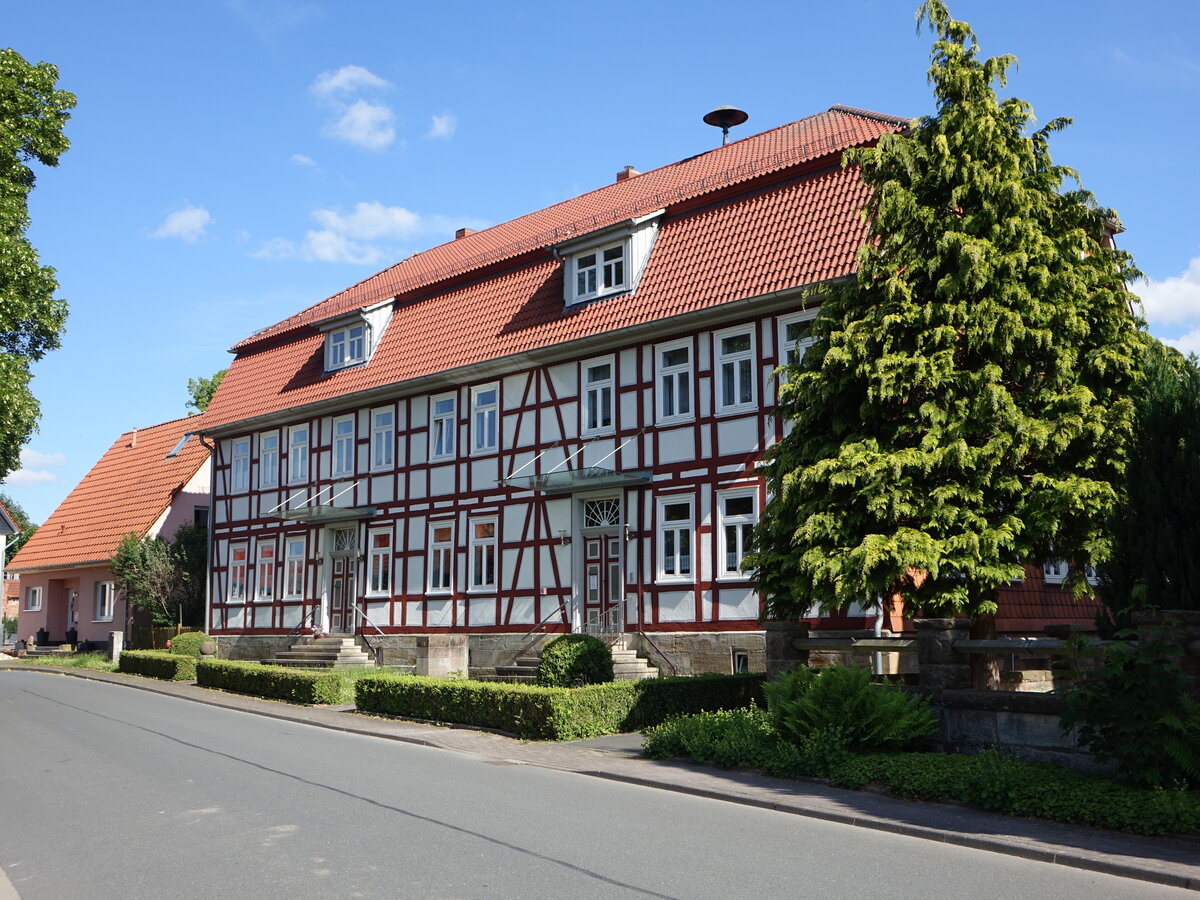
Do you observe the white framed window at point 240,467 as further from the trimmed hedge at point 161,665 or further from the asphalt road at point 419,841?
the asphalt road at point 419,841

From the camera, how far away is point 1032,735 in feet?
37.5

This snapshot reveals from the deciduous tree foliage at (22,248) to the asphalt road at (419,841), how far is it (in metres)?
10.6

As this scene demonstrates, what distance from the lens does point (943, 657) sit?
495 inches

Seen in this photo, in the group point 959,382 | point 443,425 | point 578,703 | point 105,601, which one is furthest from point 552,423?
point 105,601

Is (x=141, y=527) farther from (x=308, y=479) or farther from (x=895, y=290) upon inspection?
(x=895, y=290)

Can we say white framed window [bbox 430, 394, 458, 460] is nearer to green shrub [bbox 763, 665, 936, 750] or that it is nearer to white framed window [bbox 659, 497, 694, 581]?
white framed window [bbox 659, 497, 694, 581]

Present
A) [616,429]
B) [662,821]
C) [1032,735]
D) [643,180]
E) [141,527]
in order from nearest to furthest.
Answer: [662,821] < [1032,735] < [616,429] < [643,180] < [141,527]

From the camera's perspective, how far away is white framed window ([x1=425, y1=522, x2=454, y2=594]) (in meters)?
27.1

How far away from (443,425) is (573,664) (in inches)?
407

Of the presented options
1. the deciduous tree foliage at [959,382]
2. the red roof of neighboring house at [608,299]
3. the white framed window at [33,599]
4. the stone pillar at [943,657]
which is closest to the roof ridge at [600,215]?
the red roof of neighboring house at [608,299]

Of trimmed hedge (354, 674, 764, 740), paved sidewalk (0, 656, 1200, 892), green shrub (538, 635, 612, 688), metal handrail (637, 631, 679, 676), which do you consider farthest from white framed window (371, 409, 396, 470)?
green shrub (538, 635, 612, 688)

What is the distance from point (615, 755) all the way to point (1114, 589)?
6.29 m

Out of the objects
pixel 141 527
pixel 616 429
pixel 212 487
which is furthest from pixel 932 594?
pixel 141 527

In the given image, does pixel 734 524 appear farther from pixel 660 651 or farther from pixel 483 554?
pixel 483 554
